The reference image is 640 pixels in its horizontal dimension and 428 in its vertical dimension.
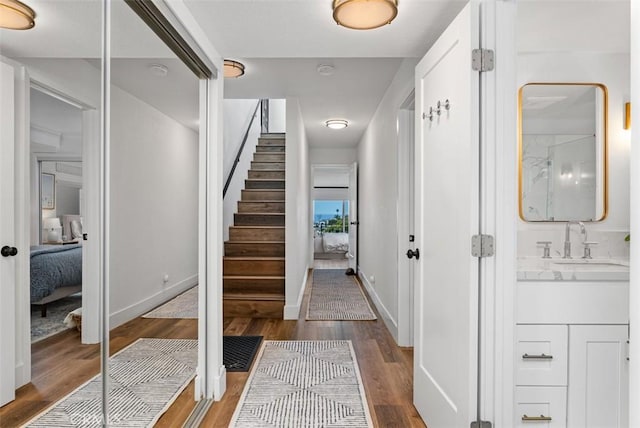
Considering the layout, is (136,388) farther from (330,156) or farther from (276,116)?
(276,116)

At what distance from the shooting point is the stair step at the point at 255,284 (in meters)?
4.24

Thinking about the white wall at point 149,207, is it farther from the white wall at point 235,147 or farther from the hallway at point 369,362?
the white wall at point 235,147

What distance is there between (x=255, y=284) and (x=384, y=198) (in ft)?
5.78

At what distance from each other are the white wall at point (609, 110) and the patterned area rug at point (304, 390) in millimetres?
1374

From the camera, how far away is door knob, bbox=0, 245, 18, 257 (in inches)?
32.4

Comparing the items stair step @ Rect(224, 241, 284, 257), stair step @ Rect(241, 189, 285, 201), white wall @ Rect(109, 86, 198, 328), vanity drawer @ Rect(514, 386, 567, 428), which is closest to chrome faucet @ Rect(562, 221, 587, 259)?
vanity drawer @ Rect(514, 386, 567, 428)

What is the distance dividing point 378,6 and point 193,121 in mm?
1175

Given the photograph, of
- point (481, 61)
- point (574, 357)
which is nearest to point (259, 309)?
point (574, 357)

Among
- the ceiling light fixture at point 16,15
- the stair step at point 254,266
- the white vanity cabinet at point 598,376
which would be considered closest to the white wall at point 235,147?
the stair step at point 254,266

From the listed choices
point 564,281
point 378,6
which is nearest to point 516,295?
point 564,281

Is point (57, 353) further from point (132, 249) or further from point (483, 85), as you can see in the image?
point (483, 85)

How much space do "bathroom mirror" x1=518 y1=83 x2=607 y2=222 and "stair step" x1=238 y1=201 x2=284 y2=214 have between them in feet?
12.0

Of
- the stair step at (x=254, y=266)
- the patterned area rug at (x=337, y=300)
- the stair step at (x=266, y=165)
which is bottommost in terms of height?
the patterned area rug at (x=337, y=300)

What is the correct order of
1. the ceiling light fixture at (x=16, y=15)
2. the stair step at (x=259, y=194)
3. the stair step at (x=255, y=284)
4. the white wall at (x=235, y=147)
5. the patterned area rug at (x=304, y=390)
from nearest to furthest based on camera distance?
the ceiling light fixture at (x=16, y=15), the patterned area rug at (x=304, y=390), the stair step at (x=255, y=284), the white wall at (x=235, y=147), the stair step at (x=259, y=194)
